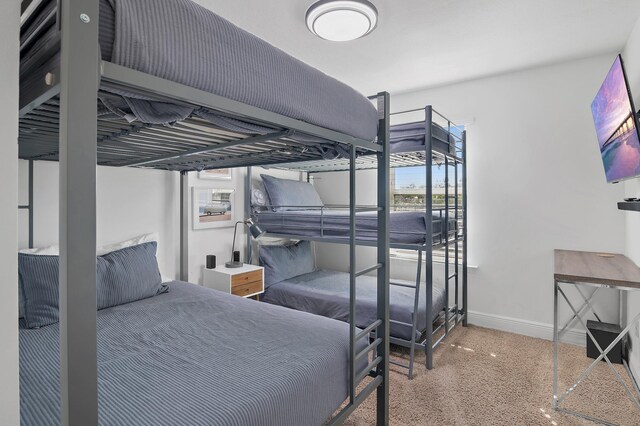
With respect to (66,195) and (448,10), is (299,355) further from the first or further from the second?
(448,10)

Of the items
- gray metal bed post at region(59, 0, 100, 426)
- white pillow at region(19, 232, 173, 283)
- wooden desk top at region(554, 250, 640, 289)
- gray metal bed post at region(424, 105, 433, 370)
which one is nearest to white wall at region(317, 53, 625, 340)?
wooden desk top at region(554, 250, 640, 289)

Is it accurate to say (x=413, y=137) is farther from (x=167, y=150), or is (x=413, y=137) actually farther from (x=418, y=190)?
(x=167, y=150)

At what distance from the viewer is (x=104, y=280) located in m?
1.97

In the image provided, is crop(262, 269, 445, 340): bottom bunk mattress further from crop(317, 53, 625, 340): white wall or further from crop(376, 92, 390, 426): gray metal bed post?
crop(376, 92, 390, 426): gray metal bed post

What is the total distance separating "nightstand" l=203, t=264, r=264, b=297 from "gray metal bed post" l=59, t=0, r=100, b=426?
2224 millimetres

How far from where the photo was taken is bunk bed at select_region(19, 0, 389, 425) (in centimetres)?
65

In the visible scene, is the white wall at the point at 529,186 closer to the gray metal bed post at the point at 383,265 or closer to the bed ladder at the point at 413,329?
the bed ladder at the point at 413,329

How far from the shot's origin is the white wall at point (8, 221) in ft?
2.03

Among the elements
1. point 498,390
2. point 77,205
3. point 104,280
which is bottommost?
point 498,390

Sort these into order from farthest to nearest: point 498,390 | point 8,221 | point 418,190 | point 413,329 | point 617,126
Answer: point 418,190
point 413,329
point 498,390
point 617,126
point 8,221

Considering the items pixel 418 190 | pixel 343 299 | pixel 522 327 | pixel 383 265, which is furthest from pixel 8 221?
pixel 522 327

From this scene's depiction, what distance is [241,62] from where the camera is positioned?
3.29ft

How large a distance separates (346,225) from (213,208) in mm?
1357

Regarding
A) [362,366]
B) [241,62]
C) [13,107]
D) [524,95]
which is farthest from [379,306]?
[524,95]
